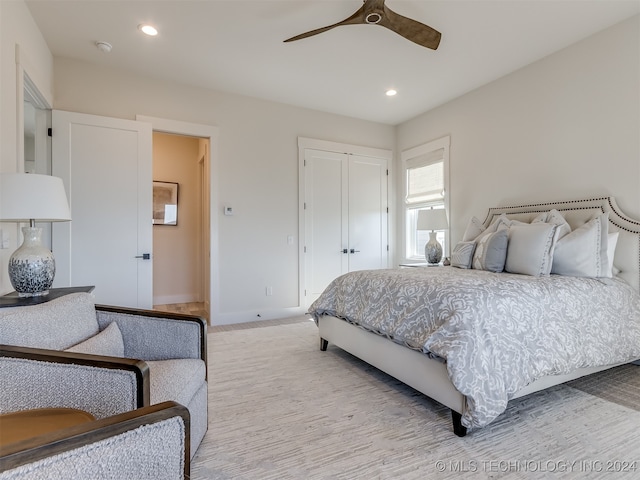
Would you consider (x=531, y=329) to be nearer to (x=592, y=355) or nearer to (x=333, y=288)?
(x=592, y=355)

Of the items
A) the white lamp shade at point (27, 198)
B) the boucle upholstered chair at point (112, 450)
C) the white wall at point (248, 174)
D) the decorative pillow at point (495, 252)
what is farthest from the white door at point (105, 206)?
the decorative pillow at point (495, 252)

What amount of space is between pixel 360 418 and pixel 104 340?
4.63 feet

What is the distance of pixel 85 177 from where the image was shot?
326 cm

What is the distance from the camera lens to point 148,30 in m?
2.84

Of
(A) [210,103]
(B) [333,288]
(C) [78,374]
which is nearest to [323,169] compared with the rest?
(A) [210,103]

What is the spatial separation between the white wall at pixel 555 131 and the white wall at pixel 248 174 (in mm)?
1947

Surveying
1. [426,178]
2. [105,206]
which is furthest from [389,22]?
[105,206]

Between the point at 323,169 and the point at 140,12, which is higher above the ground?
the point at 140,12

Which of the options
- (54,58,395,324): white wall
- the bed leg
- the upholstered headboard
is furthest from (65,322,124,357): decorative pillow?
the upholstered headboard

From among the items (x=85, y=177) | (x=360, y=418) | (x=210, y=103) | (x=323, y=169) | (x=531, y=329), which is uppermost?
(x=210, y=103)

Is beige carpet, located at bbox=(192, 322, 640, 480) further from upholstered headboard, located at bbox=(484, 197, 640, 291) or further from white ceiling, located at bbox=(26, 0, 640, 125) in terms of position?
white ceiling, located at bbox=(26, 0, 640, 125)

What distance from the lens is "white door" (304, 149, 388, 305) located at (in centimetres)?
464

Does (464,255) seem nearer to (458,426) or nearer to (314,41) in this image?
(458,426)

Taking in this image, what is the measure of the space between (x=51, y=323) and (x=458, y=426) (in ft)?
6.54
